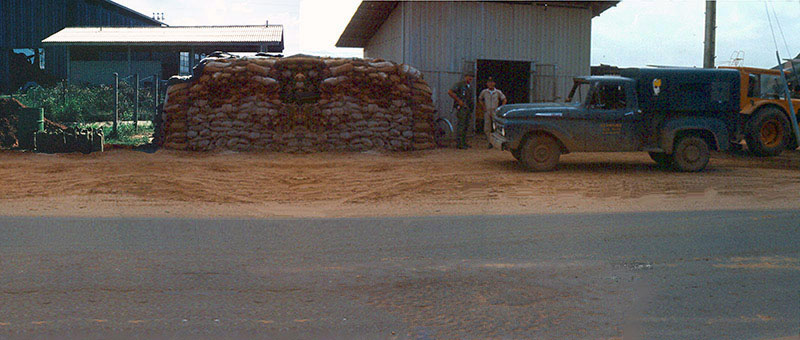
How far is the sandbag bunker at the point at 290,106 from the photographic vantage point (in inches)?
591

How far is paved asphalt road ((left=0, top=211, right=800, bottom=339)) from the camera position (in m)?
4.16

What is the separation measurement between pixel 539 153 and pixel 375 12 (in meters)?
10.3

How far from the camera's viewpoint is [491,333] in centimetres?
404

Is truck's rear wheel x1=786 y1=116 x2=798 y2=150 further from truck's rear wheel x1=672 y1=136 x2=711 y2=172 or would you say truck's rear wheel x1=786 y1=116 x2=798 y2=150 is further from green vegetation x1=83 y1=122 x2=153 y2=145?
green vegetation x1=83 y1=122 x2=153 y2=145

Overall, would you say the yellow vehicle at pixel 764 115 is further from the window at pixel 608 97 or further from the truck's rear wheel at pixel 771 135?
the window at pixel 608 97

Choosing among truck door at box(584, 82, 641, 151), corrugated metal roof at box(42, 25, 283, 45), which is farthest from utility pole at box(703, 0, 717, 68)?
corrugated metal roof at box(42, 25, 283, 45)

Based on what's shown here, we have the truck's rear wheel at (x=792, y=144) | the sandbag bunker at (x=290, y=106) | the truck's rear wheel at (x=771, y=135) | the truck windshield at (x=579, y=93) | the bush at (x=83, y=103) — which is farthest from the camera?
the bush at (x=83, y=103)

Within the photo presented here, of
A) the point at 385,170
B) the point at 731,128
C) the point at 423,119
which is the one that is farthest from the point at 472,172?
the point at 731,128

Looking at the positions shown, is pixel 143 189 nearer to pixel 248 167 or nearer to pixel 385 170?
pixel 248 167

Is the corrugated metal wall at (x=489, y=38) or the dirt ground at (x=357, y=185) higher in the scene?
the corrugated metal wall at (x=489, y=38)

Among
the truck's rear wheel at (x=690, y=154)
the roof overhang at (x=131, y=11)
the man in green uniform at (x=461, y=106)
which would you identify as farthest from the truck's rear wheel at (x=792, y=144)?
the roof overhang at (x=131, y=11)

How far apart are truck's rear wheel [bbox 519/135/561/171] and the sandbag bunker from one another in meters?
3.72

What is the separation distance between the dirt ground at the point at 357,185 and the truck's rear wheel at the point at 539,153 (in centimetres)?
29

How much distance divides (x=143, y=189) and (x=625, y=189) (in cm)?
733
